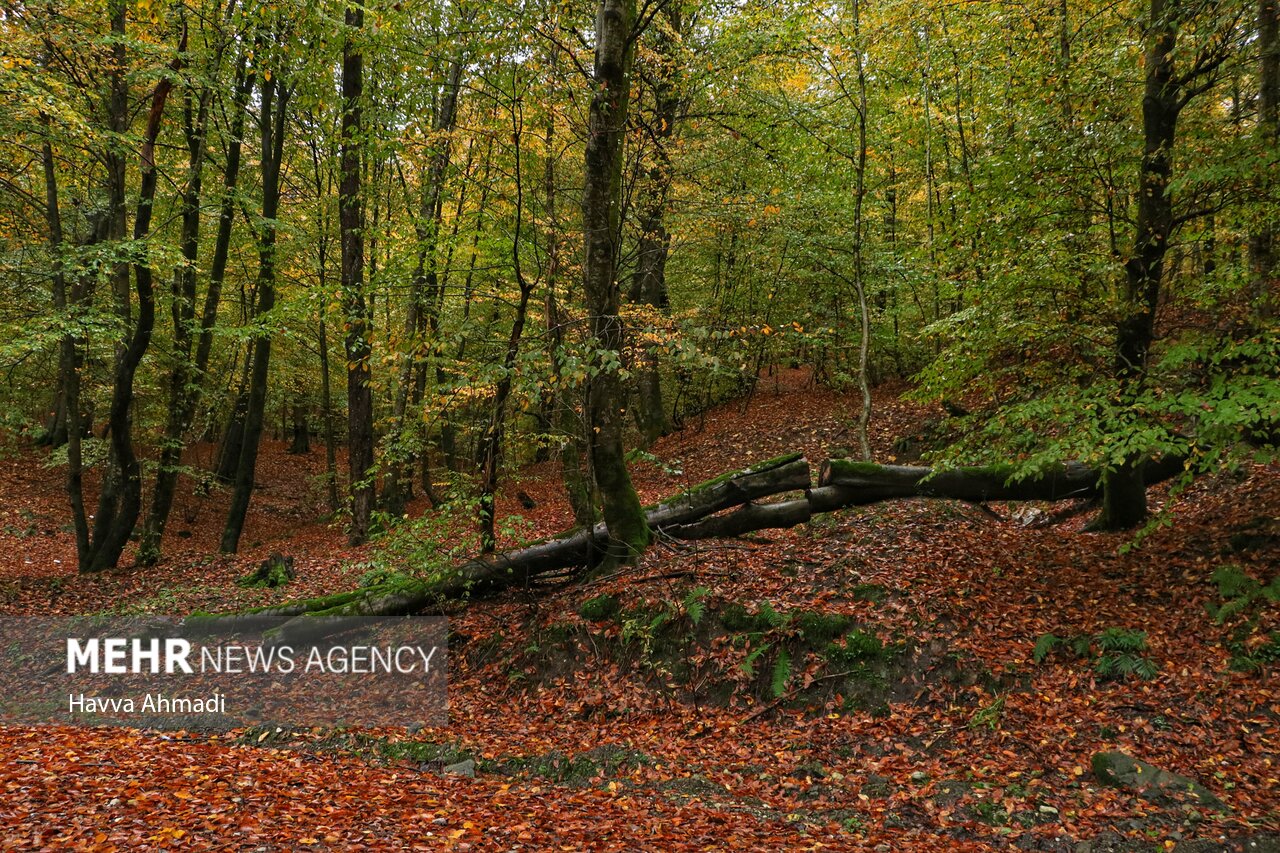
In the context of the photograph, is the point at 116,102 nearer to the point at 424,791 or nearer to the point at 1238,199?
the point at 424,791

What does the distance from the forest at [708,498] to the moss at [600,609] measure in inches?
2.7

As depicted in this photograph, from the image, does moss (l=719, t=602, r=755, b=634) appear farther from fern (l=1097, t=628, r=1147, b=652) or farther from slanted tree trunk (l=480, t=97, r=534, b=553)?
fern (l=1097, t=628, r=1147, b=652)

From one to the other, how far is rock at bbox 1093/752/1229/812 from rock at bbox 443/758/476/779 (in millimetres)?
5233

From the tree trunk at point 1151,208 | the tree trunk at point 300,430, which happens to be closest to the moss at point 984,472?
the tree trunk at point 1151,208

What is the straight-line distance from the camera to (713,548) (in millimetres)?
9234

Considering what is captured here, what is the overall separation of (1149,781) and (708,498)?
5.68m

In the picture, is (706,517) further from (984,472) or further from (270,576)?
(270,576)

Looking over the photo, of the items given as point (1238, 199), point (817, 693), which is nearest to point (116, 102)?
point (817, 693)

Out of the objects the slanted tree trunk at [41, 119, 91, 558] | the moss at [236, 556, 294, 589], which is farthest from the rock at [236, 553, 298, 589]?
the slanted tree trunk at [41, 119, 91, 558]

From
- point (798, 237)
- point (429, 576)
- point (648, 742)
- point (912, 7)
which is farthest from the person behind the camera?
point (798, 237)

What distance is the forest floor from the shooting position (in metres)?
4.68

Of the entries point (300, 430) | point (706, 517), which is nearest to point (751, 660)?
point (706, 517)

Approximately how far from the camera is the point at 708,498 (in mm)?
9602

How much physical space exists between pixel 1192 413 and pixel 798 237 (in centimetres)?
971
